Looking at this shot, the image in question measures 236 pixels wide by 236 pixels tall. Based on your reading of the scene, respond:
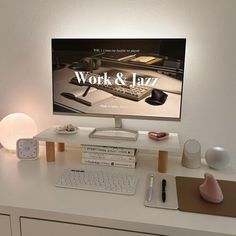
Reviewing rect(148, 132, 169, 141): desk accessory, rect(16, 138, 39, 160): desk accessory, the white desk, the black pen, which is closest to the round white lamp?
rect(16, 138, 39, 160): desk accessory

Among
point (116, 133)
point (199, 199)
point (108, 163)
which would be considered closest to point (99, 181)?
point (108, 163)

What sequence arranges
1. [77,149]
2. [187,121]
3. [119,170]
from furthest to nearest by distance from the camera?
[77,149]
[187,121]
[119,170]

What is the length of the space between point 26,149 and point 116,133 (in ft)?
1.53

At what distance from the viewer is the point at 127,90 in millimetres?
1229

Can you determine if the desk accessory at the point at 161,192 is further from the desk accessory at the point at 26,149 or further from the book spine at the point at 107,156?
the desk accessory at the point at 26,149

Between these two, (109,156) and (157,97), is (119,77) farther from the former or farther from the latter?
(109,156)

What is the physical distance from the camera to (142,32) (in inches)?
50.9

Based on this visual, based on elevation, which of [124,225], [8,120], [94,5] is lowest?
[124,225]

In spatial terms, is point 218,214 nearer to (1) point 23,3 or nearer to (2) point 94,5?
(2) point 94,5

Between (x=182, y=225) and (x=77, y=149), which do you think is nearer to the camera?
(x=182, y=225)

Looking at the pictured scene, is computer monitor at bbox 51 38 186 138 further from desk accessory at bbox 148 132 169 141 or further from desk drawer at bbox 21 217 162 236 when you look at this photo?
desk drawer at bbox 21 217 162 236

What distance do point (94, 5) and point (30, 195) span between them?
0.95 metres

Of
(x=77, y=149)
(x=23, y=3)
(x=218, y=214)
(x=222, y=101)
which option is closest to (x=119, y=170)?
(x=77, y=149)

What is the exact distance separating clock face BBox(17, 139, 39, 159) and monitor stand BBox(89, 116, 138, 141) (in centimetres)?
31
